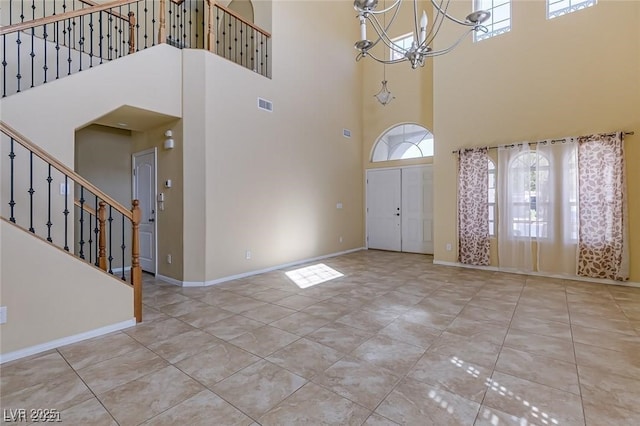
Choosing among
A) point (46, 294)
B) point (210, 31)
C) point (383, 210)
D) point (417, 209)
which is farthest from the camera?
point (383, 210)

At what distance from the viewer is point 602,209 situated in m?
4.19

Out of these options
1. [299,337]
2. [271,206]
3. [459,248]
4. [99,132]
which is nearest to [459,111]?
[459,248]

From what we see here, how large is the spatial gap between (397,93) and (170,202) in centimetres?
543

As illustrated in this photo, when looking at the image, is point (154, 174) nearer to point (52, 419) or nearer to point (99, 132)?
point (99, 132)

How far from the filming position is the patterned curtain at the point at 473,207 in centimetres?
512

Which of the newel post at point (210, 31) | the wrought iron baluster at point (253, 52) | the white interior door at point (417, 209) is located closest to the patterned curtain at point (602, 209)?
the white interior door at point (417, 209)

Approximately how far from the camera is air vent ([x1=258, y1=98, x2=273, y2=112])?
16.1ft

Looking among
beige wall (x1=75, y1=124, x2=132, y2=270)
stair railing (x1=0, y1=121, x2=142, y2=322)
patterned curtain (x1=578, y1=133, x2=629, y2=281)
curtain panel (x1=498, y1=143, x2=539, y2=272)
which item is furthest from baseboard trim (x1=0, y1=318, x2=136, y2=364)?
patterned curtain (x1=578, y1=133, x2=629, y2=281)

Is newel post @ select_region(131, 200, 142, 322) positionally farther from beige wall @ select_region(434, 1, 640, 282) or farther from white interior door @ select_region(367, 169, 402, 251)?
white interior door @ select_region(367, 169, 402, 251)

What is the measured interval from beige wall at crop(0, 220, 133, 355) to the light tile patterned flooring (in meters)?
0.16

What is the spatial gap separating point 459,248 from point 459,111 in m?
2.53

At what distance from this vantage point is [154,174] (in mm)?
4707

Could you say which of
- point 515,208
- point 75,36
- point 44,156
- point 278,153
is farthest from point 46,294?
point 515,208

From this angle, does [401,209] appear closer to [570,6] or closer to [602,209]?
[602,209]
